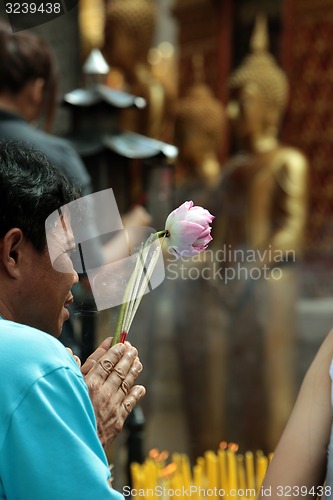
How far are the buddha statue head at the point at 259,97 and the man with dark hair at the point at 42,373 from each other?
341 centimetres

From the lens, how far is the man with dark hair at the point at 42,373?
3.64 ft

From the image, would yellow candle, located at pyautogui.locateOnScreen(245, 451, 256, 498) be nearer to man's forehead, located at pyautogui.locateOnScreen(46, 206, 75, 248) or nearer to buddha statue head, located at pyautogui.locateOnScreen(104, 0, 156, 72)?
man's forehead, located at pyautogui.locateOnScreen(46, 206, 75, 248)

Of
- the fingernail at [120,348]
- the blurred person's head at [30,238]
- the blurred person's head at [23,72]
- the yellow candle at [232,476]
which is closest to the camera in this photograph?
the blurred person's head at [30,238]

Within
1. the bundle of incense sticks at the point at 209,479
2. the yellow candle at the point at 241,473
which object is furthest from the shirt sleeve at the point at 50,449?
the yellow candle at the point at 241,473

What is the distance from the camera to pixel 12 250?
1.25m

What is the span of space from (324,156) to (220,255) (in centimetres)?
291

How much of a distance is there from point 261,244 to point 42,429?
129 inches

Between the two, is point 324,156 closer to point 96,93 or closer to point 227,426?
point 227,426

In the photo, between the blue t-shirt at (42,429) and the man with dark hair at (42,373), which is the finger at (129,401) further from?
the blue t-shirt at (42,429)

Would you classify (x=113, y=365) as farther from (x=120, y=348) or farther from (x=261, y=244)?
(x=261, y=244)

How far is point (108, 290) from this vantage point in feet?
4.83

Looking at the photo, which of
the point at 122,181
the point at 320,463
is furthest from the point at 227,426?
the point at 320,463

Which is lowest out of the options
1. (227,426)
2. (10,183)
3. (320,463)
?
(227,426)

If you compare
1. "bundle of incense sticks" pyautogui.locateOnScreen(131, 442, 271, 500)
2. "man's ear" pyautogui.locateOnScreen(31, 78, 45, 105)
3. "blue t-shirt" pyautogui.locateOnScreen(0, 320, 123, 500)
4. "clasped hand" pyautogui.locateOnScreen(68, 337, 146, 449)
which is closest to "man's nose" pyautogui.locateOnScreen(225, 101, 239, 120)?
"man's ear" pyautogui.locateOnScreen(31, 78, 45, 105)
